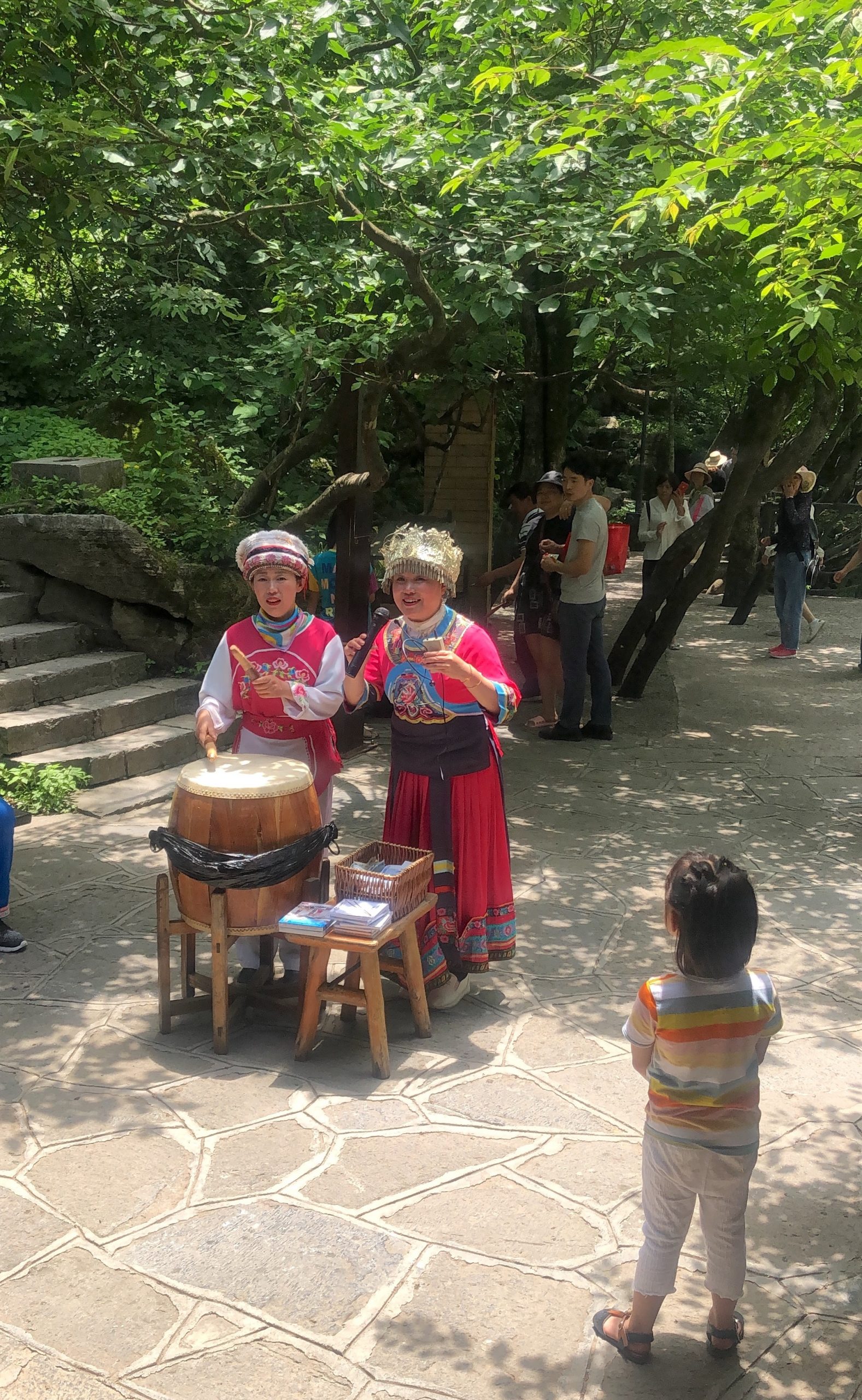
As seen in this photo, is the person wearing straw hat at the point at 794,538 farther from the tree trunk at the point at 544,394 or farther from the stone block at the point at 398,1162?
the stone block at the point at 398,1162

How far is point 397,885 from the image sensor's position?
466cm

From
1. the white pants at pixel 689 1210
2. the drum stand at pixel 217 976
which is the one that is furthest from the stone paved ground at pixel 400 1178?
the white pants at pixel 689 1210

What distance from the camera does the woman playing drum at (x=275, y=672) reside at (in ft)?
16.7

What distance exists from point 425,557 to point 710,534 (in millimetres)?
6437

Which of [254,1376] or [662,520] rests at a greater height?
[662,520]

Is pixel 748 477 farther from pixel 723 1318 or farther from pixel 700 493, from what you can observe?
pixel 723 1318

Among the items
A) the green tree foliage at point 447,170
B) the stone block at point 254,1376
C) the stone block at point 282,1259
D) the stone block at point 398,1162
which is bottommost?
the stone block at point 254,1376

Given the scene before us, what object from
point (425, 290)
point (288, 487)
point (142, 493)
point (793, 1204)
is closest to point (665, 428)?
point (288, 487)

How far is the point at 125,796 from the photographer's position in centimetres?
779

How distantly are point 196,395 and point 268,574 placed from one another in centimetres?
828

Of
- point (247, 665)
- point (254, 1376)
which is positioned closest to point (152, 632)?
point (247, 665)

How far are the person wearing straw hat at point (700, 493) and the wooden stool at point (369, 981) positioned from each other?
A: 29.1 ft

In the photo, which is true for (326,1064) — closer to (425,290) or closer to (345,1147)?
(345,1147)

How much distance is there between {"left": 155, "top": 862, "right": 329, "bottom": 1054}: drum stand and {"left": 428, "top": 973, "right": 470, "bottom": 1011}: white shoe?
0.57 m
